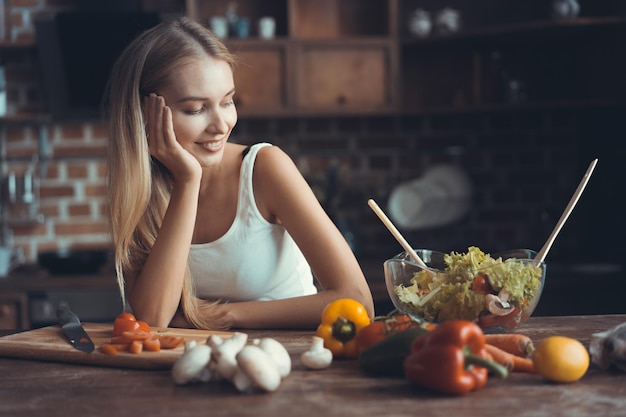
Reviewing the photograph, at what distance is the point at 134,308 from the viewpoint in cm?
171

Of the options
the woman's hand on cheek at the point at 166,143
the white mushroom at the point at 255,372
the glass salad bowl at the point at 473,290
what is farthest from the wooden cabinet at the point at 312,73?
the white mushroom at the point at 255,372

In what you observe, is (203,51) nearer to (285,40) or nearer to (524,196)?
(285,40)

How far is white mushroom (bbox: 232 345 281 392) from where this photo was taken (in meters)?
1.06

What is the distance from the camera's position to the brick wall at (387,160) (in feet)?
11.6

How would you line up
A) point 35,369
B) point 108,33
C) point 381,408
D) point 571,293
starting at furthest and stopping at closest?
1. point 108,33
2. point 571,293
3. point 35,369
4. point 381,408

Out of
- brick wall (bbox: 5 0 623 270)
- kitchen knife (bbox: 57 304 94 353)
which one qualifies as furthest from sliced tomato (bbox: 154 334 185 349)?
brick wall (bbox: 5 0 623 270)

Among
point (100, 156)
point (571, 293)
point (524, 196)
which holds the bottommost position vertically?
point (571, 293)

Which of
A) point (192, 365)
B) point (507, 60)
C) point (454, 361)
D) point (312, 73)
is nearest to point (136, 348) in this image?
point (192, 365)

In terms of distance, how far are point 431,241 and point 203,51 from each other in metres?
1.98

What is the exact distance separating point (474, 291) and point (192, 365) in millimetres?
503

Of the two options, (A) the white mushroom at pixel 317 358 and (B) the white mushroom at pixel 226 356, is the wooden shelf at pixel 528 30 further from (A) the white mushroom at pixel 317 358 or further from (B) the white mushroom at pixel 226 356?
(B) the white mushroom at pixel 226 356

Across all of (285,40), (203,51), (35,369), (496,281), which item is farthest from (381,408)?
(285,40)

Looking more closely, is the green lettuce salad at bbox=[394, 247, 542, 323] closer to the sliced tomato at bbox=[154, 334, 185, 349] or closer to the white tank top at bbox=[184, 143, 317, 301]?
the sliced tomato at bbox=[154, 334, 185, 349]

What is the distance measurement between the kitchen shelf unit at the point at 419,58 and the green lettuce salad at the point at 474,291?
2.00 metres
